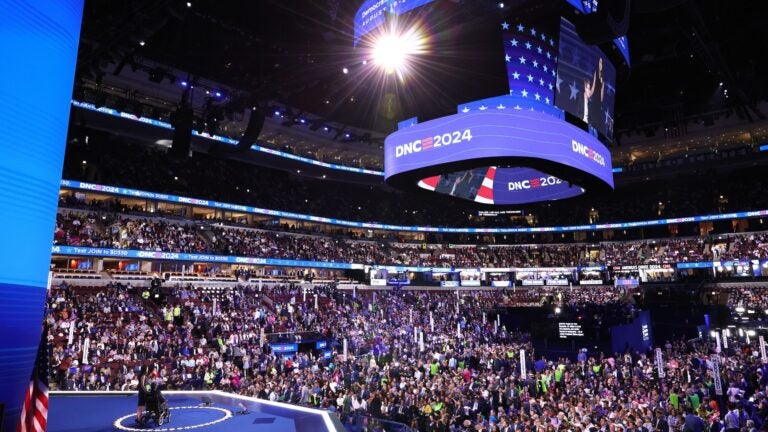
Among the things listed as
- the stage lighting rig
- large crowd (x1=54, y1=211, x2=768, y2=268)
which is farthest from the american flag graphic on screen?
large crowd (x1=54, y1=211, x2=768, y2=268)

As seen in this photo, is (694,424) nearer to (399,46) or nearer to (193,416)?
(193,416)

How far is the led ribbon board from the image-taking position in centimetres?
978

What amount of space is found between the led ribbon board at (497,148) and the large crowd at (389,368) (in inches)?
214

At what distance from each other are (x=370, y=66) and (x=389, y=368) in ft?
44.9

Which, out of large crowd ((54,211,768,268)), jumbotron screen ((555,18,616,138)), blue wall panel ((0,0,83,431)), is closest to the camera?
blue wall panel ((0,0,83,431))

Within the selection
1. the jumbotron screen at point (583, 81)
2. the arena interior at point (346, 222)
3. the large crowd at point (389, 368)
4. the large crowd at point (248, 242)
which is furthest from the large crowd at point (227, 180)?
the jumbotron screen at point (583, 81)

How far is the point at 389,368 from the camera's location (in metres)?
17.9

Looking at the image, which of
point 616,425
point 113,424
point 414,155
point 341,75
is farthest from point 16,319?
point 341,75

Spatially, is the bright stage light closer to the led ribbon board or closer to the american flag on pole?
the led ribbon board

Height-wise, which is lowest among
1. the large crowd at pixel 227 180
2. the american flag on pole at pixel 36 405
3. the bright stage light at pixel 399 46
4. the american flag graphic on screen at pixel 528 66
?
the american flag on pole at pixel 36 405

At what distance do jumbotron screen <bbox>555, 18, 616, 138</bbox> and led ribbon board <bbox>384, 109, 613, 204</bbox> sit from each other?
823 millimetres

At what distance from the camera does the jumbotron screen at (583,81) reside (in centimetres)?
1098

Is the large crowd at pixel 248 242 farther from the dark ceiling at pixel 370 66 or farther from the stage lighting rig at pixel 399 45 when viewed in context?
the stage lighting rig at pixel 399 45

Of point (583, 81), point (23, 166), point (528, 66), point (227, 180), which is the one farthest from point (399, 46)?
point (227, 180)
